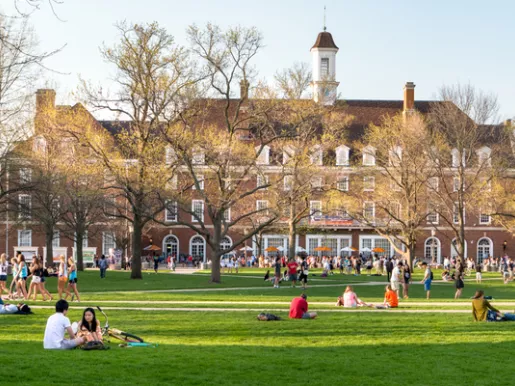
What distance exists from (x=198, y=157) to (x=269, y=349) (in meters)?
27.7

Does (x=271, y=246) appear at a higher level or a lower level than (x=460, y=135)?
lower

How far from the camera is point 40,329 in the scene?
61.6 ft

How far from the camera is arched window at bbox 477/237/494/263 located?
251 ft

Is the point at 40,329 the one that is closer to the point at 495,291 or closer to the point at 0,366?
the point at 0,366

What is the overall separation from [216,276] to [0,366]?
2897 cm

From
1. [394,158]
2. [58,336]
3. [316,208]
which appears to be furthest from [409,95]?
[58,336]

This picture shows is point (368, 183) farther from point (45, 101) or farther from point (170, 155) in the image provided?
point (45, 101)

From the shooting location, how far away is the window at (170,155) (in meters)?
42.3

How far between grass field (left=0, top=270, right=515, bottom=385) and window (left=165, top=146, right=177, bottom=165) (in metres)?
16.1

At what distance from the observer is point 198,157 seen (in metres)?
43.0

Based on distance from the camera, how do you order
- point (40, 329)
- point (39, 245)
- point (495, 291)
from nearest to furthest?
point (40, 329), point (495, 291), point (39, 245)

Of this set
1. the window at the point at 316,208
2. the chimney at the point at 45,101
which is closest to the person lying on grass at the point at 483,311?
the window at the point at 316,208

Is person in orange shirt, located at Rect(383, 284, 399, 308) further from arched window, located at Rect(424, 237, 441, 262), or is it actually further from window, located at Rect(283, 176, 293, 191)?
arched window, located at Rect(424, 237, 441, 262)

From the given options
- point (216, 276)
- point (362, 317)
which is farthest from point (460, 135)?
point (362, 317)
